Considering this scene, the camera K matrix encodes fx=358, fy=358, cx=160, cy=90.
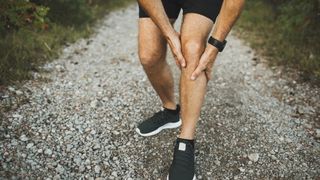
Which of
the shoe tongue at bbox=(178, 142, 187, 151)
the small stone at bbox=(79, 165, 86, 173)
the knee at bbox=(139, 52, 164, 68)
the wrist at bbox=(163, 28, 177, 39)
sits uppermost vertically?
the wrist at bbox=(163, 28, 177, 39)

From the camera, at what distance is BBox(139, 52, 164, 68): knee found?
331cm

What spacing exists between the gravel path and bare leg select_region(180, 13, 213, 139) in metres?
0.55

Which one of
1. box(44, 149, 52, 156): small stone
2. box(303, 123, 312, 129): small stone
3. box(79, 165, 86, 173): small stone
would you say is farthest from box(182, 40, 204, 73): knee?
box(303, 123, 312, 129): small stone

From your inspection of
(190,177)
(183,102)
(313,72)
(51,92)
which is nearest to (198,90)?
(183,102)

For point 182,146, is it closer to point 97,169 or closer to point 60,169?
point 97,169

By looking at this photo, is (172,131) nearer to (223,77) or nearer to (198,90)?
(198,90)

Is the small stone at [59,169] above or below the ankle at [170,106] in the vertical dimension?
below

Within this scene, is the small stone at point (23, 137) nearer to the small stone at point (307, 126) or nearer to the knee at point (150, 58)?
the knee at point (150, 58)

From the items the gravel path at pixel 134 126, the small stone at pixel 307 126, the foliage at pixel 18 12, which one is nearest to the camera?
the gravel path at pixel 134 126

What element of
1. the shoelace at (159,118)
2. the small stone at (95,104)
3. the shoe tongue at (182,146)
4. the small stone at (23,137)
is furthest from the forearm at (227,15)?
the small stone at (23,137)

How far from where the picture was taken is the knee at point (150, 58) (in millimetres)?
3309

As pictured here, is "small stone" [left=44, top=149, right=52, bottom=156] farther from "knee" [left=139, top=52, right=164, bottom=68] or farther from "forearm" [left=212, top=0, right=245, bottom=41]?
"forearm" [left=212, top=0, right=245, bottom=41]

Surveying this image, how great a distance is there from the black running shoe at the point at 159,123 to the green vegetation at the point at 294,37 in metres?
2.47

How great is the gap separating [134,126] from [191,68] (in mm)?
1248
